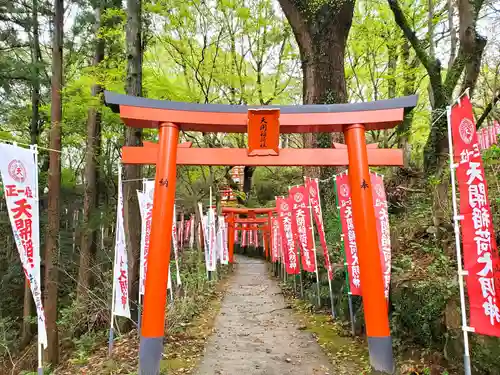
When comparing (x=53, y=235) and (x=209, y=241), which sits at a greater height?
(x=53, y=235)

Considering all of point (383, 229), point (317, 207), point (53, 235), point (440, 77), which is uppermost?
point (440, 77)

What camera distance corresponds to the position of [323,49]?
32.9ft

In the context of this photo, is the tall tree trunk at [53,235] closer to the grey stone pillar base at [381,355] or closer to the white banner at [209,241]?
the white banner at [209,241]

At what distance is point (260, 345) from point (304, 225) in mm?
3509

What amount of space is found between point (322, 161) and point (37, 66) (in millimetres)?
→ 11518

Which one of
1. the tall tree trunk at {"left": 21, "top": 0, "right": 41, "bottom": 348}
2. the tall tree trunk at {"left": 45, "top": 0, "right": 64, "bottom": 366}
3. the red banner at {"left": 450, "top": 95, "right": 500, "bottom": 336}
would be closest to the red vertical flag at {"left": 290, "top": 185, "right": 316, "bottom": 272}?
the tall tree trunk at {"left": 45, "top": 0, "right": 64, "bottom": 366}

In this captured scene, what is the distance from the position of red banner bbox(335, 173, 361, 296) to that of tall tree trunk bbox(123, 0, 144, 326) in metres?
4.09

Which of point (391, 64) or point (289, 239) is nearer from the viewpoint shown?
point (289, 239)

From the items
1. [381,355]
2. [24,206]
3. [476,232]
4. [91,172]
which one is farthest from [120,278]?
[91,172]

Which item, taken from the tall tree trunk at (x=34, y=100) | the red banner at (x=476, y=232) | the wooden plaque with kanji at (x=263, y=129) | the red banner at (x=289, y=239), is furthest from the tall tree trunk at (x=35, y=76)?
the red banner at (x=476, y=232)

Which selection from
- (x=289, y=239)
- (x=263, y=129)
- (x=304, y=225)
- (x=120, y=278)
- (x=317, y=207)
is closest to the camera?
(x=263, y=129)

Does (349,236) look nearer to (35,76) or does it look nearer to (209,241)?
(209,241)

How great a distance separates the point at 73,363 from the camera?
702 centimetres

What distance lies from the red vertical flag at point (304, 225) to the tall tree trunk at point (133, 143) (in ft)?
13.3
